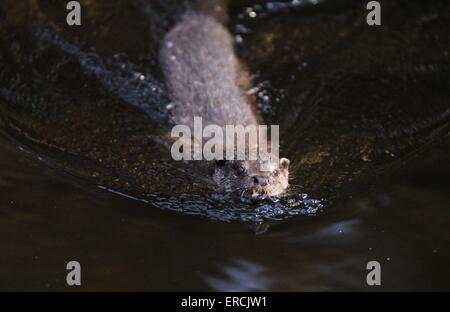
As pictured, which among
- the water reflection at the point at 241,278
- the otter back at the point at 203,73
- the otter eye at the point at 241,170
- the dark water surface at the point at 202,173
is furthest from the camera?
the otter back at the point at 203,73

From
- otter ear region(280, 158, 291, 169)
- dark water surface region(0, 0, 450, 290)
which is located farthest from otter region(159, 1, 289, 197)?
dark water surface region(0, 0, 450, 290)

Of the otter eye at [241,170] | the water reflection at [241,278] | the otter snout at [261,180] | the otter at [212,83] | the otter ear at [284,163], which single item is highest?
the otter at [212,83]

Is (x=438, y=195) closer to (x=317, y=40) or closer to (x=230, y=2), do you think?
(x=317, y=40)

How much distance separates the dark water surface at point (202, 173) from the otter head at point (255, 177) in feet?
0.25

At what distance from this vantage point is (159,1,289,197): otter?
160 inches

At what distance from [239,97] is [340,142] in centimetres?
83

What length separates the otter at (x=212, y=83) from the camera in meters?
4.07

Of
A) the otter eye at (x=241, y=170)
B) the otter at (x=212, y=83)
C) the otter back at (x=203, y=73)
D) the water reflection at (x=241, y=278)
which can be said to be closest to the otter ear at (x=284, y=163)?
the otter at (x=212, y=83)

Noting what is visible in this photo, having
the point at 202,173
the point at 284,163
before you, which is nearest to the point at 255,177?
the point at 284,163

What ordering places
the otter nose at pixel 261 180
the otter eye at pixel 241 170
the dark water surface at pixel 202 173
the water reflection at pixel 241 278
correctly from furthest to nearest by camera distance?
1. the otter eye at pixel 241 170
2. the otter nose at pixel 261 180
3. the dark water surface at pixel 202 173
4. the water reflection at pixel 241 278

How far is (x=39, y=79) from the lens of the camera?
16.3 feet

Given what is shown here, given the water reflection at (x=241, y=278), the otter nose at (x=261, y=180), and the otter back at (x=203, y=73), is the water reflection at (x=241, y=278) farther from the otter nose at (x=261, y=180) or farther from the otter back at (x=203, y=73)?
the otter back at (x=203, y=73)

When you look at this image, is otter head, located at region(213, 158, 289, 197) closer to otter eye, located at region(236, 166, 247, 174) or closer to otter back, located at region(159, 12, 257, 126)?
otter eye, located at region(236, 166, 247, 174)

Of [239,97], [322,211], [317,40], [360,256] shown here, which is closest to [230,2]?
[317,40]
